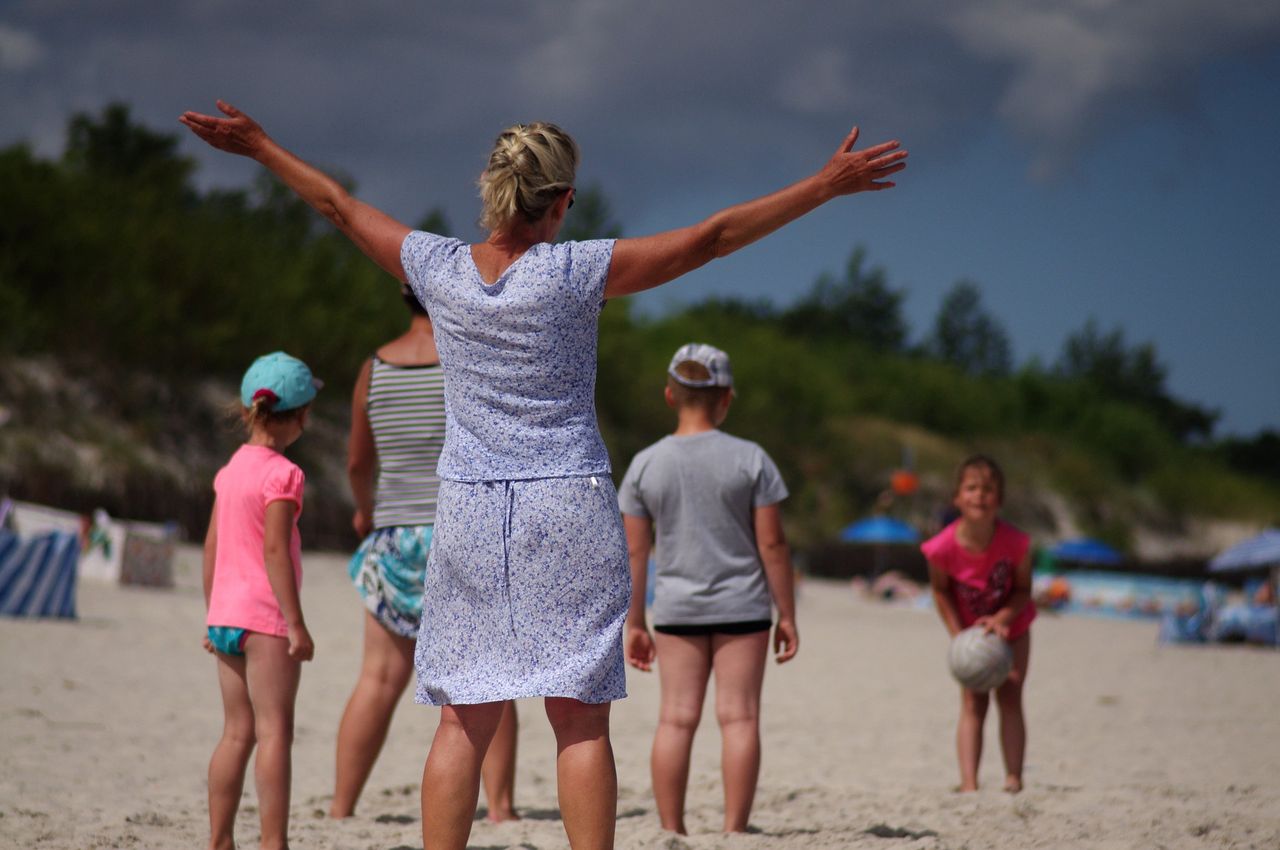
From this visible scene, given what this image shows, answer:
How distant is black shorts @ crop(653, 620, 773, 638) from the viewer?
14.4ft

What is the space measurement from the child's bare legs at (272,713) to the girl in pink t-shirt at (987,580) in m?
2.58

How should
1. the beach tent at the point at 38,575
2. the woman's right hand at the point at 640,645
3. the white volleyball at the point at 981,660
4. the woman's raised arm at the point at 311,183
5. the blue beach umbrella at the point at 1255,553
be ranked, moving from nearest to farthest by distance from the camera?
the woman's raised arm at the point at 311,183 → the woman's right hand at the point at 640,645 → the white volleyball at the point at 981,660 → the beach tent at the point at 38,575 → the blue beach umbrella at the point at 1255,553

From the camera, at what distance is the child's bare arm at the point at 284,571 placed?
3.65 m

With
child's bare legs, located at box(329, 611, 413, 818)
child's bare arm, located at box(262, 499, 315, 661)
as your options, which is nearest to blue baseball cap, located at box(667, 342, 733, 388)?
child's bare legs, located at box(329, 611, 413, 818)

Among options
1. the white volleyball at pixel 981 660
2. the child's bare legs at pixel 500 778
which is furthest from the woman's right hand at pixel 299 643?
the white volleyball at pixel 981 660

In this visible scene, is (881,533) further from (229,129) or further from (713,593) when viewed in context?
(229,129)

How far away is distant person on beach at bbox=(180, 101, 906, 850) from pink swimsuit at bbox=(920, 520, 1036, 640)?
2.60 m

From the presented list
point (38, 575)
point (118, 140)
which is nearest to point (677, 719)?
point (38, 575)

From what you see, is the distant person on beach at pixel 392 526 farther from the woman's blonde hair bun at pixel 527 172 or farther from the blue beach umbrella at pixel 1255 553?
the blue beach umbrella at pixel 1255 553

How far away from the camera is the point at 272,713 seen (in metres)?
3.71

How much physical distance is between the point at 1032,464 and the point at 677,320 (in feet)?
54.3

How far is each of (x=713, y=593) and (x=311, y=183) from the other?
6.40 ft

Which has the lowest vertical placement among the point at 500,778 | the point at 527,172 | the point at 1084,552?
the point at 500,778

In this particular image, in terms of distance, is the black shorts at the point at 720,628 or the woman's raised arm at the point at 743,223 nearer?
the woman's raised arm at the point at 743,223
